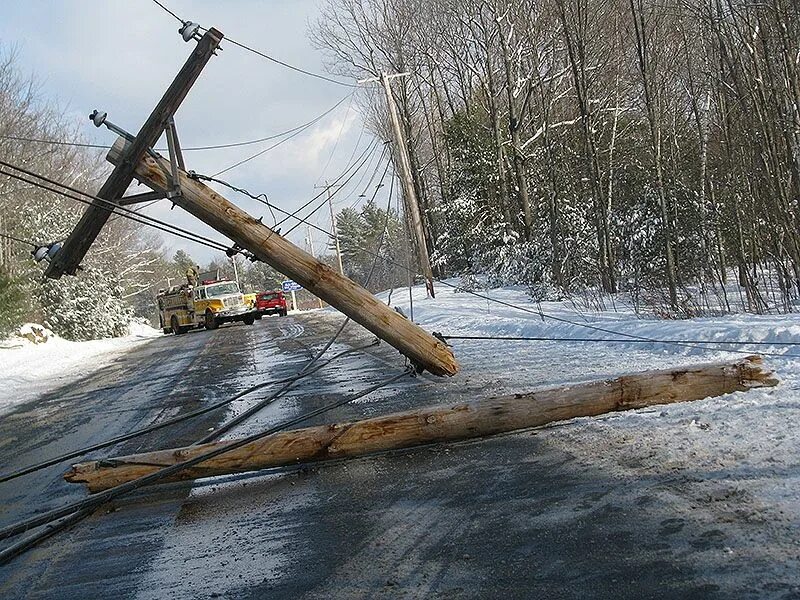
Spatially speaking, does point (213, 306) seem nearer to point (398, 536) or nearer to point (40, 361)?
point (40, 361)

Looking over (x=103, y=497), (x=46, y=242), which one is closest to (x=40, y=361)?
(x=46, y=242)

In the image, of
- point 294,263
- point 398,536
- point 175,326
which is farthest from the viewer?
point 175,326

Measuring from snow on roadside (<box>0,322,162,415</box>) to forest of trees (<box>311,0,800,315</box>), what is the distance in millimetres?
14603

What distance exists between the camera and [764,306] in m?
16.2

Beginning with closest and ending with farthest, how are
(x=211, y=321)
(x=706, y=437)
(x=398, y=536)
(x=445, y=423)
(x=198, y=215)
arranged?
(x=398, y=536) < (x=706, y=437) < (x=445, y=423) < (x=198, y=215) < (x=211, y=321)

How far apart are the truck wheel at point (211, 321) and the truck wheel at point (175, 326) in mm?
3783

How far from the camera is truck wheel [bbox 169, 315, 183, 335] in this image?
4625 cm

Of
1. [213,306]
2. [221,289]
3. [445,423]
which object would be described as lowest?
[445,423]

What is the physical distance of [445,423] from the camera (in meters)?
7.68

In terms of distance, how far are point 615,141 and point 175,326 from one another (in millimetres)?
25206

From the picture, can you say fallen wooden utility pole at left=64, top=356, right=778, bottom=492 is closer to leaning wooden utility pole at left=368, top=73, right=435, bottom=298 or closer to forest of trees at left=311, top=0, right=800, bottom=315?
forest of trees at left=311, top=0, right=800, bottom=315

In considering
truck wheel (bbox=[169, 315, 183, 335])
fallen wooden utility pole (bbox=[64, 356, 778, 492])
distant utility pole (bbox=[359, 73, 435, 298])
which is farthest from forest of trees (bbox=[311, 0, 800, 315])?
truck wheel (bbox=[169, 315, 183, 335])

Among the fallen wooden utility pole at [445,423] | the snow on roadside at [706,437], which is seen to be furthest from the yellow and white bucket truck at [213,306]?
the fallen wooden utility pole at [445,423]

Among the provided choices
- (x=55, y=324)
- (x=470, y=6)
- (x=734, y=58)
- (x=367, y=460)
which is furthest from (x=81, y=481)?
(x=55, y=324)
